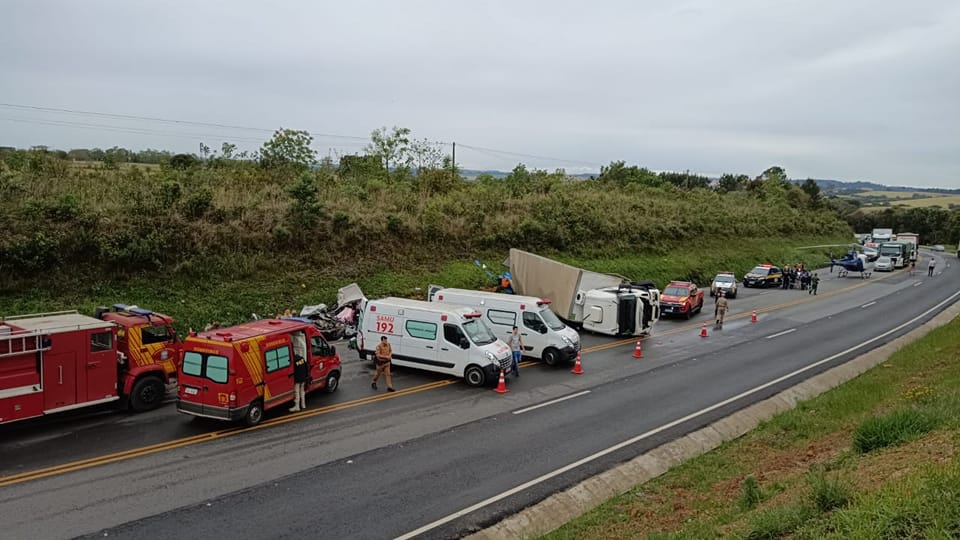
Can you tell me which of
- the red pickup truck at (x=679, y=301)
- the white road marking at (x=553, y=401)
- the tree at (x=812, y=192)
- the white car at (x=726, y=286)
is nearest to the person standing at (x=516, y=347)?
the white road marking at (x=553, y=401)

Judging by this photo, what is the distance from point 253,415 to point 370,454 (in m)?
3.09

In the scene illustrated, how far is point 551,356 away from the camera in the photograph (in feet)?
65.1

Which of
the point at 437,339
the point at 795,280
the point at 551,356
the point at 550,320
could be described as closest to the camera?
the point at 437,339

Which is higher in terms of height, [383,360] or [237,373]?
[237,373]

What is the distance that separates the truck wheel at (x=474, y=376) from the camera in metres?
17.0

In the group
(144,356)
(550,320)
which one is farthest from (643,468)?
(144,356)

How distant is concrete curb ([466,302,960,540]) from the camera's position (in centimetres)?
947

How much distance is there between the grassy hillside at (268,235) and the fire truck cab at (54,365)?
9022mm

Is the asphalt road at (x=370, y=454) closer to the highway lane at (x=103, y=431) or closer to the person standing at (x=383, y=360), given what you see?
the highway lane at (x=103, y=431)

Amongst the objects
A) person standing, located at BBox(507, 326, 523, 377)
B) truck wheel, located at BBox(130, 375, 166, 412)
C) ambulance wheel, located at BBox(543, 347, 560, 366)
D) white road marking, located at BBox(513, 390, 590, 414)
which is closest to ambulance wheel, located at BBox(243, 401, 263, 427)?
truck wheel, located at BBox(130, 375, 166, 412)

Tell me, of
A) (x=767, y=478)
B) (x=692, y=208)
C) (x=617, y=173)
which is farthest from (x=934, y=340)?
(x=617, y=173)

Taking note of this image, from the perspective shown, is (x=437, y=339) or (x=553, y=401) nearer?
(x=553, y=401)

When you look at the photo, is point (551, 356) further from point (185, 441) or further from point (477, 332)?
point (185, 441)

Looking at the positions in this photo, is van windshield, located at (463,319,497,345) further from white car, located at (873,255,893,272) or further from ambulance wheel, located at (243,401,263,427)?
white car, located at (873,255,893,272)
